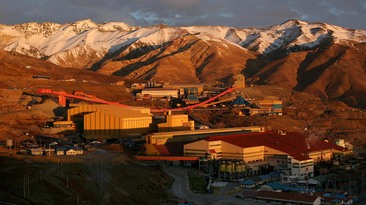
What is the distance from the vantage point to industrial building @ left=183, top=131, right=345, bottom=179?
190ft

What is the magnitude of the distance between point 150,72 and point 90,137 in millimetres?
97901

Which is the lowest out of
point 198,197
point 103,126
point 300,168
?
point 198,197

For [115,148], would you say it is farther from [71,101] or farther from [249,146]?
[71,101]

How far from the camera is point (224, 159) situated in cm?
5912

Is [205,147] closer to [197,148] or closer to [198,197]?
[197,148]

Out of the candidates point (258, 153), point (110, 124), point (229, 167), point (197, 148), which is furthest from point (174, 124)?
point (229, 167)

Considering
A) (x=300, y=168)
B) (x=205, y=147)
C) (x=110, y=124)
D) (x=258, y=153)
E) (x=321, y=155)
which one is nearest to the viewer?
(x=300, y=168)

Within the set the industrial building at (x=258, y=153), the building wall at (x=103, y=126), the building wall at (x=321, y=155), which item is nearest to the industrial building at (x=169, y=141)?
the industrial building at (x=258, y=153)

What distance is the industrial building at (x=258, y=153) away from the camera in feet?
190

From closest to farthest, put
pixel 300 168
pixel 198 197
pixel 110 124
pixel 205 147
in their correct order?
pixel 198 197
pixel 300 168
pixel 205 147
pixel 110 124

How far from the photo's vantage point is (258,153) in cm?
6084

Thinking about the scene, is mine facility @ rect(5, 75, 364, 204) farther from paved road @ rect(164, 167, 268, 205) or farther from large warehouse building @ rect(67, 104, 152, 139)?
paved road @ rect(164, 167, 268, 205)

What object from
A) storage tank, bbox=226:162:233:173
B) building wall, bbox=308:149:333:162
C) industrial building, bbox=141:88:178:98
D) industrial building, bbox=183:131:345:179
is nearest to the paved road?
storage tank, bbox=226:162:233:173

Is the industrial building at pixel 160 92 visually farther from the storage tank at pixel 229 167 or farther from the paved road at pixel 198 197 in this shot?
the paved road at pixel 198 197
